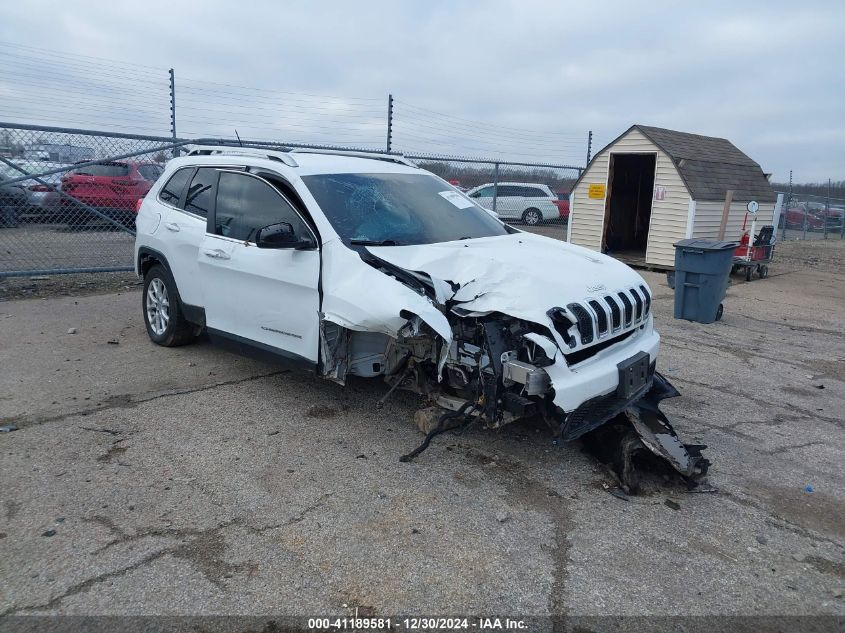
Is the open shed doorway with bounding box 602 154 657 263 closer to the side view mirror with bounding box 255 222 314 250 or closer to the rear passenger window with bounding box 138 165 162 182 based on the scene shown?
the rear passenger window with bounding box 138 165 162 182

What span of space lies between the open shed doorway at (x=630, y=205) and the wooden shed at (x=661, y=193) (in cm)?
2

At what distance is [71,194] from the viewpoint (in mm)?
9523

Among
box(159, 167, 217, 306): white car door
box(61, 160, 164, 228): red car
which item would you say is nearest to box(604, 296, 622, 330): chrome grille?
box(159, 167, 217, 306): white car door

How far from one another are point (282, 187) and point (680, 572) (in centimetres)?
369

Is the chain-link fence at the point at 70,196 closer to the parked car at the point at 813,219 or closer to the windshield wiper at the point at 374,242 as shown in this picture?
the windshield wiper at the point at 374,242

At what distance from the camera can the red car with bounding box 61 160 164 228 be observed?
31.2 feet

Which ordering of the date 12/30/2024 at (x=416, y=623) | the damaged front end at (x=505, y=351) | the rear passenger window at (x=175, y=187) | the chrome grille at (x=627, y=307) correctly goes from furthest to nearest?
the rear passenger window at (x=175, y=187) → the chrome grille at (x=627, y=307) → the damaged front end at (x=505, y=351) → the date 12/30/2024 at (x=416, y=623)

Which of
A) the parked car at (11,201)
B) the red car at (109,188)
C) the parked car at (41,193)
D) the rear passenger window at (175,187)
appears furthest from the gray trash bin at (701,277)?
the parked car at (11,201)

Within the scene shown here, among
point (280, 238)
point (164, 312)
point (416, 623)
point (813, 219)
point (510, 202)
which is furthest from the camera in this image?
point (813, 219)

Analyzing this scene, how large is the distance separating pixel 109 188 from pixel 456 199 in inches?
267

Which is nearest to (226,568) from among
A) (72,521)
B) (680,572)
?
(72,521)

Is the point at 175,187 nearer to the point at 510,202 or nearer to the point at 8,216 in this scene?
the point at 8,216

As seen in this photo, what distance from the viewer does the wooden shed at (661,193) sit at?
12750 millimetres

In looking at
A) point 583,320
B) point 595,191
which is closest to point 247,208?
point 583,320
